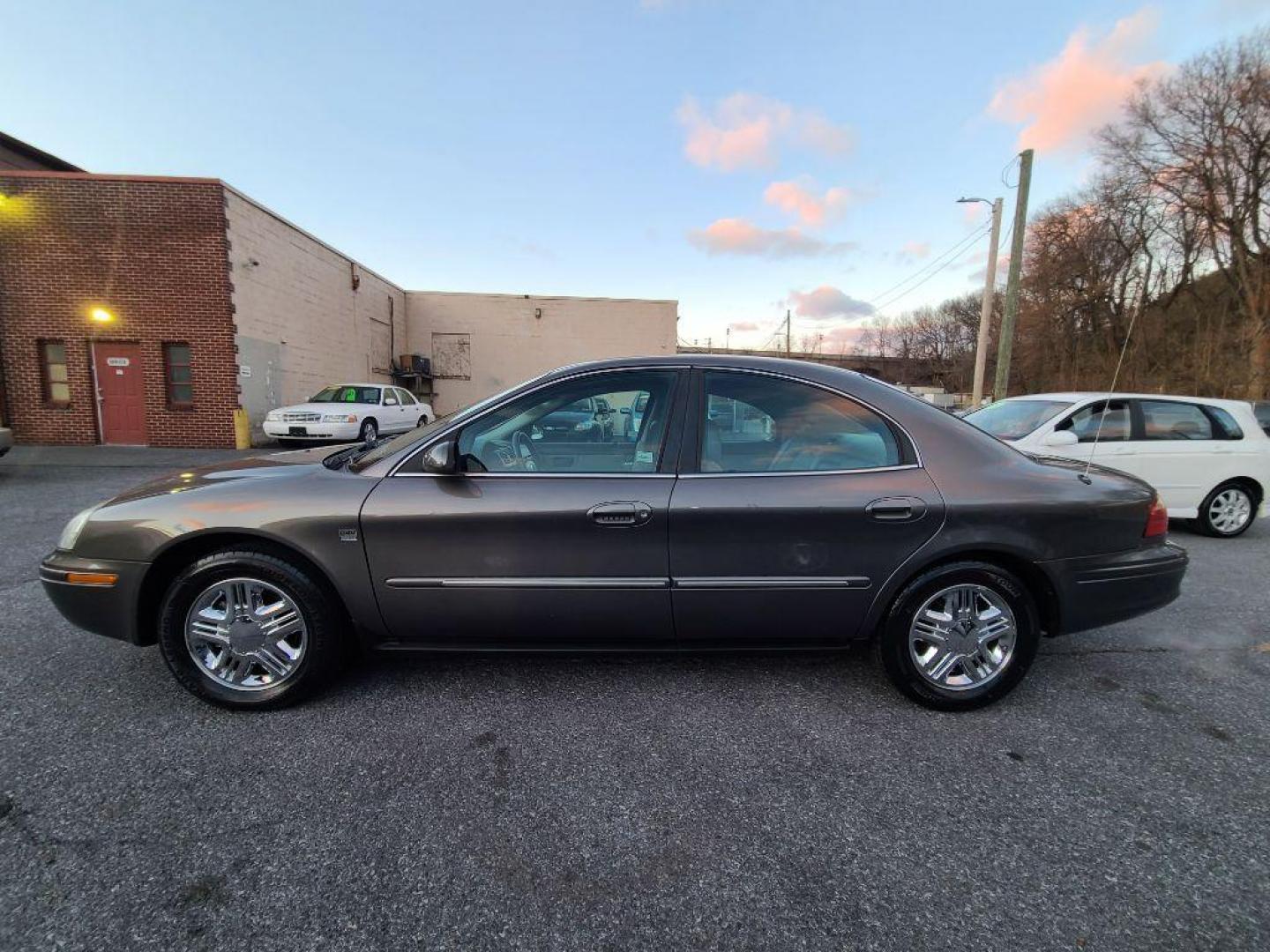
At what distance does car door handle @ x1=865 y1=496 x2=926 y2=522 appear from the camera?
2375 millimetres

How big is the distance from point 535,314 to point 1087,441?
19656 mm

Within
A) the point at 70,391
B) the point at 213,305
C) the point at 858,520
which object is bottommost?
the point at 858,520

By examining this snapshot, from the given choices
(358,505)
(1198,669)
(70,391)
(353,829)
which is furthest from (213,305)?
(1198,669)

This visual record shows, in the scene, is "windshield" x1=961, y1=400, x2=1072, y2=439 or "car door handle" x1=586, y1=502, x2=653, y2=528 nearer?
"car door handle" x1=586, y1=502, x2=653, y2=528

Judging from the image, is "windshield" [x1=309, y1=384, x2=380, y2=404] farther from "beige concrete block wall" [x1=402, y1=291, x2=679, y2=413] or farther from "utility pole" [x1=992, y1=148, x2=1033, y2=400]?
"utility pole" [x1=992, y1=148, x2=1033, y2=400]

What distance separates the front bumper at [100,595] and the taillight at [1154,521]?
14.6 ft

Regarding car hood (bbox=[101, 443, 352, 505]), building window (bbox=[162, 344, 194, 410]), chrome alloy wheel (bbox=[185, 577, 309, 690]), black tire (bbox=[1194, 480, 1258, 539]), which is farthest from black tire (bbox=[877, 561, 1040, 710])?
building window (bbox=[162, 344, 194, 410])

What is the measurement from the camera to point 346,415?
12.4m

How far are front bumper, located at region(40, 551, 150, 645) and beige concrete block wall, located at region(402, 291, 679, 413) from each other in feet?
65.9

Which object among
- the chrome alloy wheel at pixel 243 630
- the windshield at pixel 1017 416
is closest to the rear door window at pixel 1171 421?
the windshield at pixel 1017 416

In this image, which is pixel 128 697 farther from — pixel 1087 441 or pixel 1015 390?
pixel 1015 390

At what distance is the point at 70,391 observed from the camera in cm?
1197

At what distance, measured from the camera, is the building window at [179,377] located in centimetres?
1224

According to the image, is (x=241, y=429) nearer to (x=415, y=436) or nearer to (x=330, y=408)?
(x=330, y=408)
